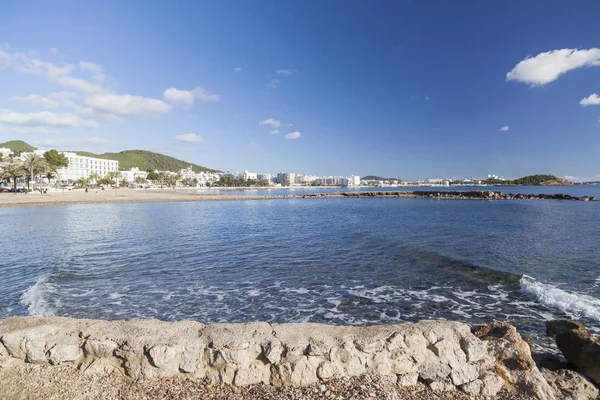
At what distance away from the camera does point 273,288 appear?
12.5 meters

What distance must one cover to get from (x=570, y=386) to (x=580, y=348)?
45.2 inches

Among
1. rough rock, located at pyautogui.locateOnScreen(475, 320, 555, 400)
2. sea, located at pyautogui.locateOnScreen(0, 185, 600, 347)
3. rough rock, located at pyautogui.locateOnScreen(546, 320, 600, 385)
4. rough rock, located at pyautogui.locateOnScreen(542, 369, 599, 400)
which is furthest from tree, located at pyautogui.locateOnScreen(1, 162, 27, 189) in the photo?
rough rock, located at pyautogui.locateOnScreen(546, 320, 600, 385)

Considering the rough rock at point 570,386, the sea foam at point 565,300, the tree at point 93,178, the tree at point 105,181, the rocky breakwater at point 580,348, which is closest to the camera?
the rough rock at point 570,386

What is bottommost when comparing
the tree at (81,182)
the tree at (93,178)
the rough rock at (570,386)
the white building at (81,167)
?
the rough rock at (570,386)

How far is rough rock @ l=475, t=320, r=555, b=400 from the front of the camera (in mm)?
5379

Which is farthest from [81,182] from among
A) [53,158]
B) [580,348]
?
[580,348]

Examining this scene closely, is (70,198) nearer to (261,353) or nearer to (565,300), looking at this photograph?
(261,353)

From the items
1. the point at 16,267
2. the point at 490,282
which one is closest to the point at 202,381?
the point at 490,282

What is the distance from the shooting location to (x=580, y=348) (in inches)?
251

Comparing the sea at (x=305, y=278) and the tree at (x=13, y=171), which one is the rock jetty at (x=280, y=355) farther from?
the tree at (x=13, y=171)

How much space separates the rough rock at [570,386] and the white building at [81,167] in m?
170

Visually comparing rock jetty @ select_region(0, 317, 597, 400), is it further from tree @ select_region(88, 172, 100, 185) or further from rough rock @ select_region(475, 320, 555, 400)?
tree @ select_region(88, 172, 100, 185)

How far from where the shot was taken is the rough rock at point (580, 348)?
6062 millimetres

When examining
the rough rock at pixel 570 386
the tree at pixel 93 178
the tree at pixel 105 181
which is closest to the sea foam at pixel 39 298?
the rough rock at pixel 570 386
